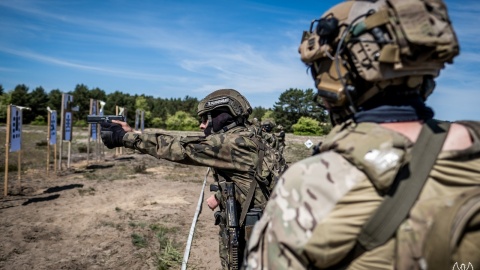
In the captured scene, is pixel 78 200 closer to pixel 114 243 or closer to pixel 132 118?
pixel 114 243

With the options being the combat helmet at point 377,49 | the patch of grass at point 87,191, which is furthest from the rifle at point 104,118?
the patch of grass at point 87,191

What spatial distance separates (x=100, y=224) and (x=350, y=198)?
24.4 feet

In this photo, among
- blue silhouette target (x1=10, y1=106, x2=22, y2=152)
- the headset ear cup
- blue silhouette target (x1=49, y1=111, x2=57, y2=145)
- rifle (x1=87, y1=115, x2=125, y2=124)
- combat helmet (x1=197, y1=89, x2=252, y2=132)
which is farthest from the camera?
blue silhouette target (x1=49, y1=111, x2=57, y2=145)

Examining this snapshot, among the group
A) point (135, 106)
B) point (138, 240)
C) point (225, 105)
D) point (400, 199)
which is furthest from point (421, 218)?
point (135, 106)

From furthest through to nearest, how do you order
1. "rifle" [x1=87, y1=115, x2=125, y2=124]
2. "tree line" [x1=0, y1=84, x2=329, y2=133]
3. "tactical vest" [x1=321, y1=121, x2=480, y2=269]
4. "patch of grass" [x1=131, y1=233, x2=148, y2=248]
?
"tree line" [x1=0, y1=84, x2=329, y2=133]
"patch of grass" [x1=131, y1=233, x2=148, y2=248]
"rifle" [x1=87, y1=115, x2=125, y2=124]
"tactical vest" [x1=321, y1=121, x2=480, y2=269]

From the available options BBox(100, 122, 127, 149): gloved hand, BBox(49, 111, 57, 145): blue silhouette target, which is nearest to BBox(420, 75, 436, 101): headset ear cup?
BBox(100, 122, 127, 149): gloved hand

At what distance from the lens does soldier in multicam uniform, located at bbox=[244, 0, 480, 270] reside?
3.60 ft

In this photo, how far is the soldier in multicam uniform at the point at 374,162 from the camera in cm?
110

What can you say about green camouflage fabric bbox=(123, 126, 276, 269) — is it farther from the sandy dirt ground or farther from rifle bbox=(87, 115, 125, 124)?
the sandy dirt ground

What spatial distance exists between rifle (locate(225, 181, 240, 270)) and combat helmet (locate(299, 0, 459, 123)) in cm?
217

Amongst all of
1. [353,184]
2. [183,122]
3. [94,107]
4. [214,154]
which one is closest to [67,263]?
[214,154]

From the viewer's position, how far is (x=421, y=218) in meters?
1.09

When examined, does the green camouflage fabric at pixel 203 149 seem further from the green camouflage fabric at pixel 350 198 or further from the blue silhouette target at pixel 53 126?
the blue silhouette target at pixel 53 126

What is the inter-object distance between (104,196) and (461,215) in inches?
401
